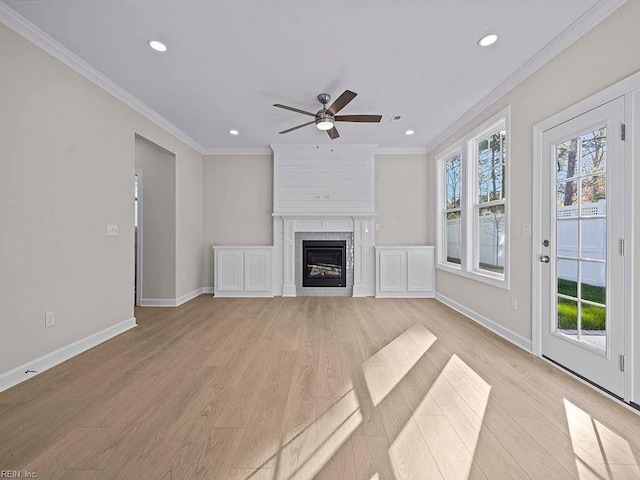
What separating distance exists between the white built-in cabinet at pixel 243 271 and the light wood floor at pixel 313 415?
6.70 ft

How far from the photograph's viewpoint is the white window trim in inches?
117

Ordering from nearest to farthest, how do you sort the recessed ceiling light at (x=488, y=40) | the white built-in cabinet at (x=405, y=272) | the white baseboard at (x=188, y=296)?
the recessed ceiling light at (x=488, y=40) → the white baseboard at (x=188, y=296) → the white built-in cabinet at (x=405, y=272)

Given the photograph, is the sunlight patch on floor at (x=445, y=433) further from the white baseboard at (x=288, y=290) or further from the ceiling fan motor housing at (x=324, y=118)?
the white baseboard at (x=288, y=290)

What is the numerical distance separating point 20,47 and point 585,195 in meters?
4.39

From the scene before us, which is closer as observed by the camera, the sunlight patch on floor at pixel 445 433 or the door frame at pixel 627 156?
the sunlight patch on floor at pixel 445 433

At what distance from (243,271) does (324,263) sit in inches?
57.3

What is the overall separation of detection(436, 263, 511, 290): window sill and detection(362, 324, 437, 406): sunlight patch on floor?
0.91 meters

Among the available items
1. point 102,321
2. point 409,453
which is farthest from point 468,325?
point 102,321

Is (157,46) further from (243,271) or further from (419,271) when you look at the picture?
(419,271)

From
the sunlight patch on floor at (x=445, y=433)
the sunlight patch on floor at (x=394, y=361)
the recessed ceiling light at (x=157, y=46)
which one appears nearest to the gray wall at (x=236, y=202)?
the recessed ceiling light at (x=157, y=46)

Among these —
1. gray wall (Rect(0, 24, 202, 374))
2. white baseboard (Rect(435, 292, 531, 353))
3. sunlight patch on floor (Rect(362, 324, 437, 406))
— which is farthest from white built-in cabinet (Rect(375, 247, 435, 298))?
gray wall (Rect(0, 24, 202, 374))

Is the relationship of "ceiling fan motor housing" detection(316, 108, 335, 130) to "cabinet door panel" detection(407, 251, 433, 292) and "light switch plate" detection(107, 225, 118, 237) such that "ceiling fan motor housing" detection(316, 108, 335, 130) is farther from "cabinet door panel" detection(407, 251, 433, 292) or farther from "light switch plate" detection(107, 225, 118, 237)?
"cabinet door panel" detection(407, 251, 433, 292)

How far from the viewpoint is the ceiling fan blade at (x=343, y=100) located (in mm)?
2639

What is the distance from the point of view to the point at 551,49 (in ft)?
7.67
